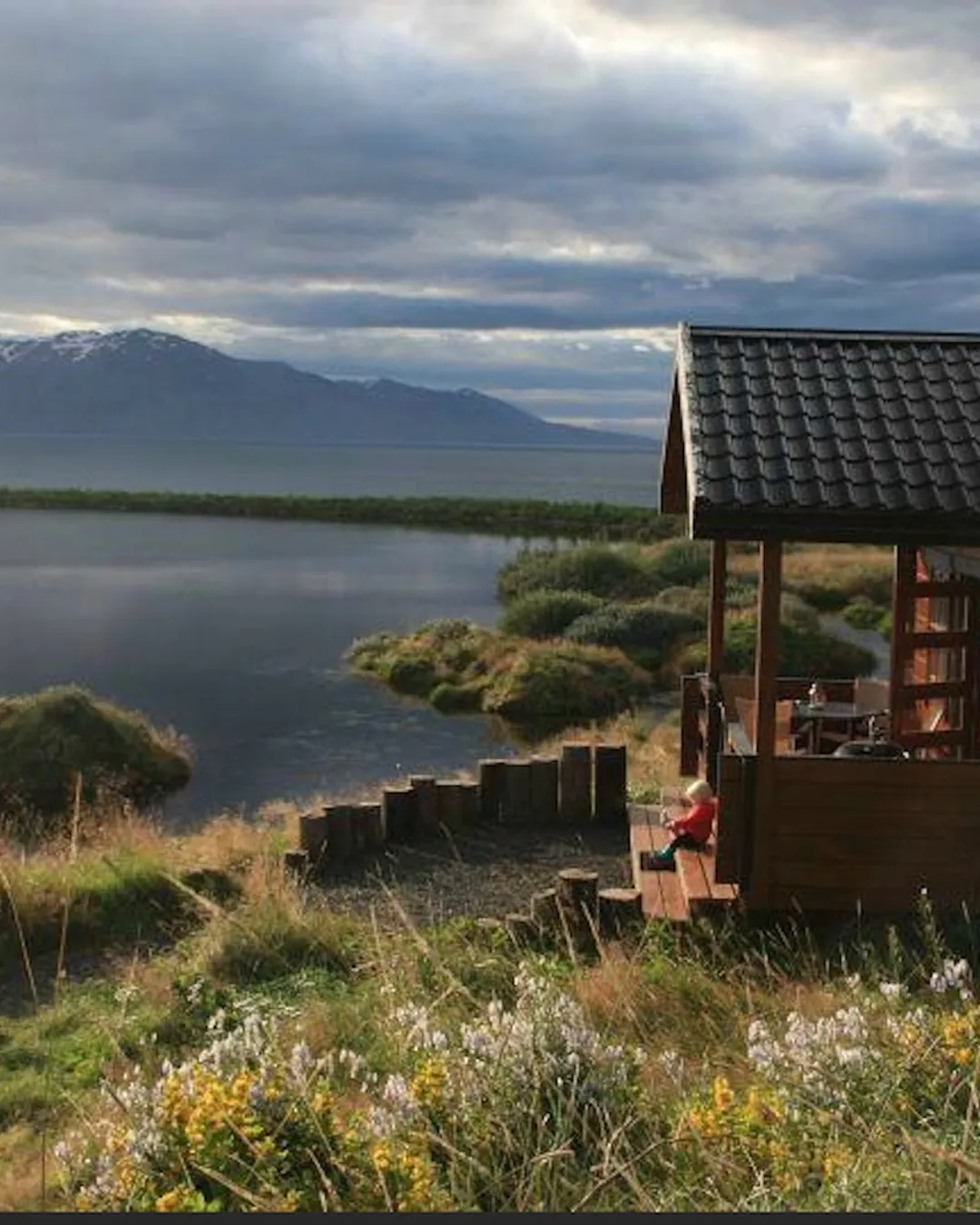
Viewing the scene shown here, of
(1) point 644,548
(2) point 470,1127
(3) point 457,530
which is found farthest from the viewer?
(3) point 457,530

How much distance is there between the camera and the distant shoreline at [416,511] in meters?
54.6

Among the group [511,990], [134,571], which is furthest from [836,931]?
[134,571]

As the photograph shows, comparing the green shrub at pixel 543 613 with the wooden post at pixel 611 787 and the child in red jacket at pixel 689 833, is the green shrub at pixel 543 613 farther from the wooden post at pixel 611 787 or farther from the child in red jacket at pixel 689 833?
the child in red jacket at pixel 689 833

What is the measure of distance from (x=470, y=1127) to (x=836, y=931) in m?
4.79

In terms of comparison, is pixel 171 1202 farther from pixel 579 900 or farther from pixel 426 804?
pixel 426 804

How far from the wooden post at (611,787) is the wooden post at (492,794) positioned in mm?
855

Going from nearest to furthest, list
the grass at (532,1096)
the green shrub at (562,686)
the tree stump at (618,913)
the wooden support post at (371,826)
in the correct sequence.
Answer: the grass at (532,1096)
the tree stump at (618,913)
the wooden support post at (371,826)
the green shrub at (562,686)

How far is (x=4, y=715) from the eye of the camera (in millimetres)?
19875

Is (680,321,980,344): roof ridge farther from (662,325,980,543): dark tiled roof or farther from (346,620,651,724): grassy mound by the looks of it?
(346,620,651,724): grassy mound

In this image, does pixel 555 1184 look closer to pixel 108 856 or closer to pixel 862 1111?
pixel 862 1111

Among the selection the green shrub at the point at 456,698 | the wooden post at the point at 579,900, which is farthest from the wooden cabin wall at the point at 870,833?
the green shrub at the point at 456,698

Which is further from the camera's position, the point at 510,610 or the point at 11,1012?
the point at 510,610

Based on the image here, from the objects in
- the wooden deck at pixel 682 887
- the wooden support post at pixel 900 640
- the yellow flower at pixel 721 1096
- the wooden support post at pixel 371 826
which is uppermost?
the wooden support post at pixel 900 640

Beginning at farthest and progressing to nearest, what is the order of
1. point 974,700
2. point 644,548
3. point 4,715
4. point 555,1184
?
point 644,548 → point 4,715 → point 974,700 → point 555,1184
